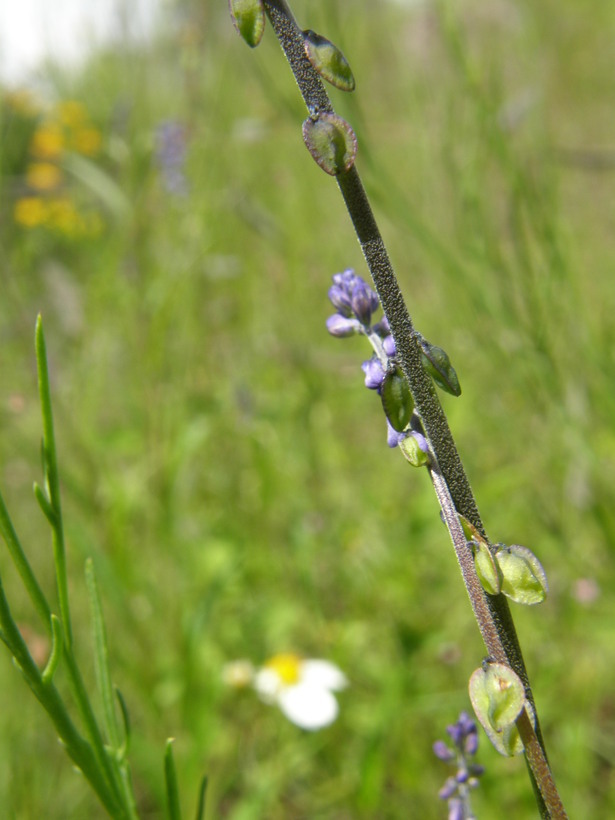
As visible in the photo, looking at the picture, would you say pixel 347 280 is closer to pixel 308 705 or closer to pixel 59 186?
pixel 308 705

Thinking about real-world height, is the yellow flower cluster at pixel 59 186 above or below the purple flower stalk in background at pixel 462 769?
above

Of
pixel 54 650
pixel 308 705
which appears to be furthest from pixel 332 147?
pixel 308 705

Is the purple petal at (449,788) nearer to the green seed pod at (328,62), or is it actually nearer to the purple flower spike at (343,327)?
the purple flower spike at (343,327)

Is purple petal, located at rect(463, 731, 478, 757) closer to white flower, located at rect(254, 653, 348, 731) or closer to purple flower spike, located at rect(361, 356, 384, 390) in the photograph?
purple flower spike, located at rect(361, 356, 384, 390)

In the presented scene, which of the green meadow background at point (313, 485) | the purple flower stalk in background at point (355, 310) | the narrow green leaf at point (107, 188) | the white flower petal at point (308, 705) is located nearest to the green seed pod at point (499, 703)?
the purple flower stalk in background at point (355, 310)

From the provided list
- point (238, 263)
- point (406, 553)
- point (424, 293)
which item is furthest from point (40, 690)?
point (424, 293)

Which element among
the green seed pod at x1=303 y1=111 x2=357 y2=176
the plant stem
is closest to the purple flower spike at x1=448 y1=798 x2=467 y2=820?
the plant stem

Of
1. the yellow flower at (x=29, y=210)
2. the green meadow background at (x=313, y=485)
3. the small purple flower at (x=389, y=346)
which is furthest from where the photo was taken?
the yellow flower at (x=29, y=210)
